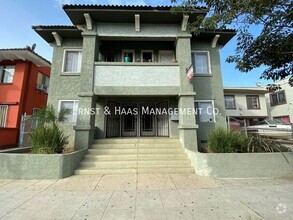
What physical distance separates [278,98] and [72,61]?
77.6ft

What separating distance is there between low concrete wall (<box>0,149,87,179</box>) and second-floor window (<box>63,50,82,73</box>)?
17.2 ft

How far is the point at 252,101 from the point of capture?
18969 millimetres

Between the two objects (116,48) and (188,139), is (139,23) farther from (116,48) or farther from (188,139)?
(188,139)

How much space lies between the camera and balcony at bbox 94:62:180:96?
738cm

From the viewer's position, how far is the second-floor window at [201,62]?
29.3ft

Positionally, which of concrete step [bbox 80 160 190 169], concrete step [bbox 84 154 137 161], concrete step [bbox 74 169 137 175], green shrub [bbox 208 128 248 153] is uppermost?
green shrub [bbox 208 128 248 153]

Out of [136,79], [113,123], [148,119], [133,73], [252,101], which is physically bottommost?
[113,123]

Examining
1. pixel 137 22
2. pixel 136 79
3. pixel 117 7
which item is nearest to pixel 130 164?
pixel 136 79

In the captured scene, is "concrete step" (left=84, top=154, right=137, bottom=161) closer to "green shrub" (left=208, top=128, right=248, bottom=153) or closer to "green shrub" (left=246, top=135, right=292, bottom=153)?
"green shrub" (left=208, top=128, right=248, bottom=153)

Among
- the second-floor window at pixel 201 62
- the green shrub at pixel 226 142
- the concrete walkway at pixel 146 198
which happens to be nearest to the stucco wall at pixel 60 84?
the concrete walkway at pixel 146 198

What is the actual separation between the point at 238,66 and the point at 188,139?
12.4 feet

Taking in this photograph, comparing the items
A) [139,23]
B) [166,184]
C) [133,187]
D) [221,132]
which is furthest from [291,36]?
[133,187]

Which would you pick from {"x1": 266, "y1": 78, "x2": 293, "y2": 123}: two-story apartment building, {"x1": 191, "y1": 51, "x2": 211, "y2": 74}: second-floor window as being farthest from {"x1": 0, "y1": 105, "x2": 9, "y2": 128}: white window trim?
{"x1": 266, "y1": 78, "x2": 293, "y2": 123}: two-story apartment building

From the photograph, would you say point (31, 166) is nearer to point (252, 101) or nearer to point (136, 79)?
point (136, 79)
